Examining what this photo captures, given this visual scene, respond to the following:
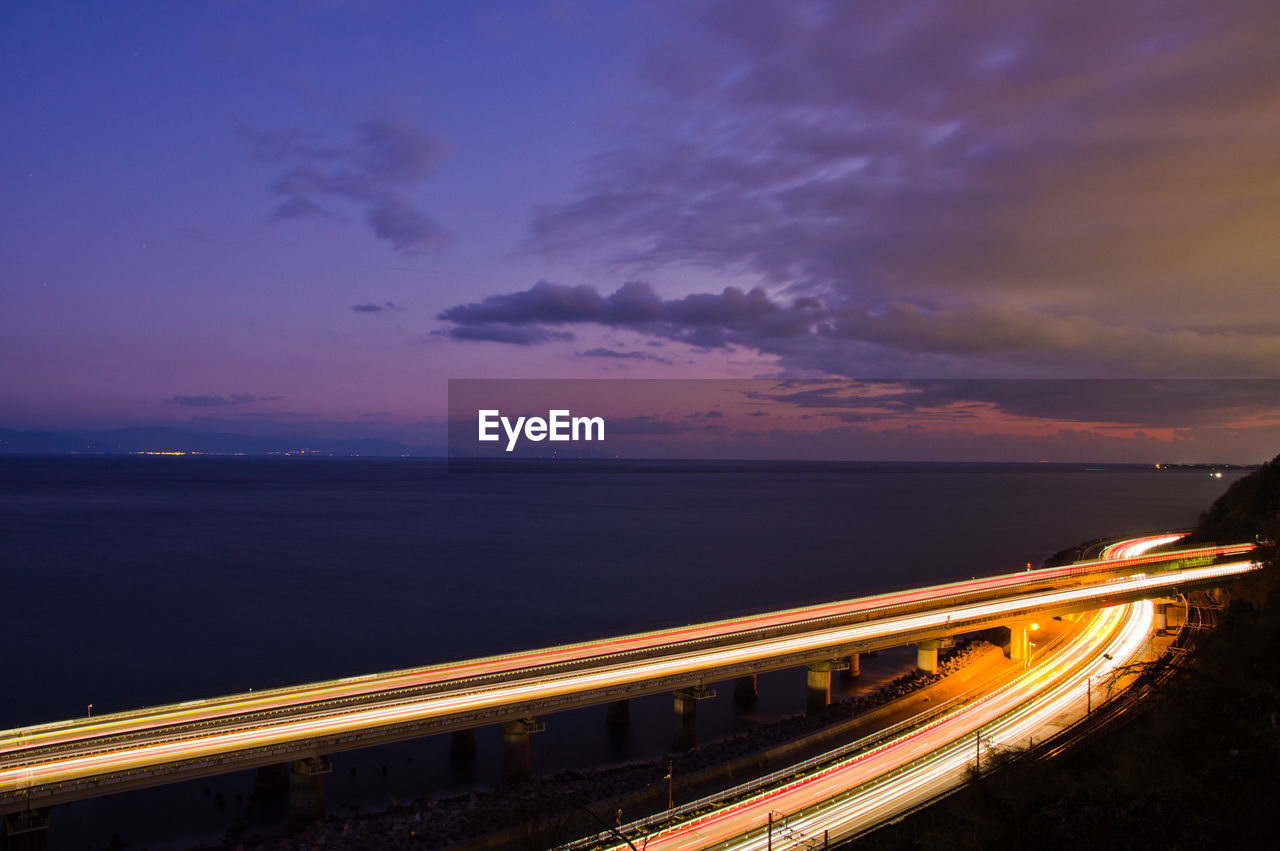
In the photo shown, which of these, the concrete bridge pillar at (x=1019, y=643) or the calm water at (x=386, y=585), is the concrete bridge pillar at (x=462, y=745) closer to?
the calm water at (x=386, y=585)

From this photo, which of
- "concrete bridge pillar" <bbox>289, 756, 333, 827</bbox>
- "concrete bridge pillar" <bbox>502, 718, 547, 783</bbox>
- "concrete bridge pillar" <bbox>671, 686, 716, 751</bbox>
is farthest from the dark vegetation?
"concrete bridge pillar" <bbox>289, 756, 333, 827</bbox>

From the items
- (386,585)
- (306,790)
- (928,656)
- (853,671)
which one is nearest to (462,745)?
(306,790)

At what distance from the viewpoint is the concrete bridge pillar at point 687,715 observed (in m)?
31.8

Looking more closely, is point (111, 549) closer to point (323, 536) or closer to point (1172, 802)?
point (323, 536)

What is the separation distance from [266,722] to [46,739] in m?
6.41

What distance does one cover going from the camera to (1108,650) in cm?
4050

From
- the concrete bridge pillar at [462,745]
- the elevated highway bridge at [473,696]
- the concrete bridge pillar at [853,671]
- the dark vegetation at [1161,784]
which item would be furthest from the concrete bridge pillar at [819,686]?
the concrete bridge pillar at [462,745]

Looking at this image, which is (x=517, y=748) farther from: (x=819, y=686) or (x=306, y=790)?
(x=819, y=686)

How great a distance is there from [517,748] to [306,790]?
280 inches

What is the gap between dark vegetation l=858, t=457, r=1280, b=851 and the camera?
15.5 metres

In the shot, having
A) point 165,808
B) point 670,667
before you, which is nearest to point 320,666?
point 165,808

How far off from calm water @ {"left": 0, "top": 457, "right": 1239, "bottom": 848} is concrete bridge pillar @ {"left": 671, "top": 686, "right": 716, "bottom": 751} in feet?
5.77

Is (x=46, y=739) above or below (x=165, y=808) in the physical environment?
above

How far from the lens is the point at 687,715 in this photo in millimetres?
31984
